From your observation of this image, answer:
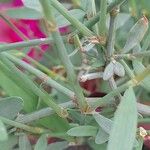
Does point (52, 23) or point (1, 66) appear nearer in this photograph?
point (52, 23)

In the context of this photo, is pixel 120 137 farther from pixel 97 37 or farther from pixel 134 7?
pixel 134 7

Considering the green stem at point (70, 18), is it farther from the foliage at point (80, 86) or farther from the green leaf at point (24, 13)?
the green leaf at point (24, 13)

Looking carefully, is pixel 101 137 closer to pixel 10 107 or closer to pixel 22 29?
pixel 10 107

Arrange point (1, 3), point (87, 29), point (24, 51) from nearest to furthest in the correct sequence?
1. point (87, 29)
2. point (24, 51)
3. point (1, 3)

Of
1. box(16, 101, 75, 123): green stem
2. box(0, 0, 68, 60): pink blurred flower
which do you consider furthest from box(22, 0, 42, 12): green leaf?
box(0, 0, 68, 60): pink blurred flower

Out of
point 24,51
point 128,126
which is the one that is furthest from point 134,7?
point 128,126

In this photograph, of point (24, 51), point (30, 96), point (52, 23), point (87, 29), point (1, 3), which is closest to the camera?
point (52, 23)
